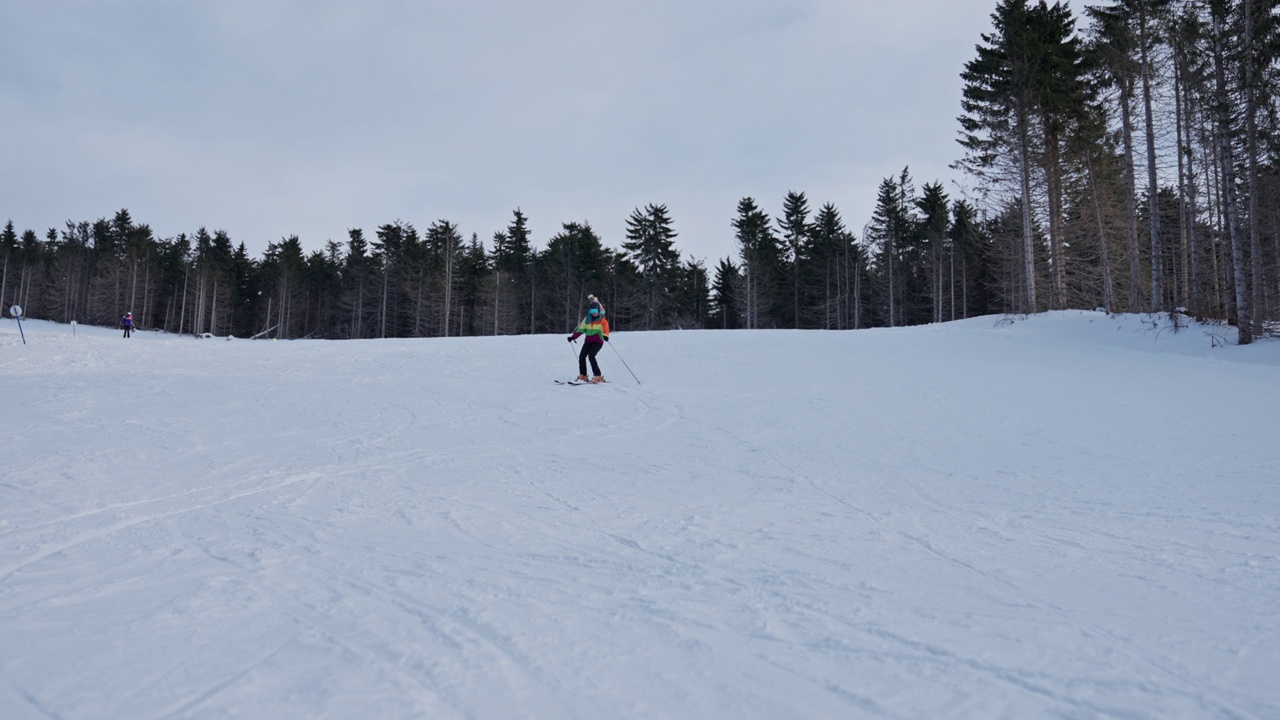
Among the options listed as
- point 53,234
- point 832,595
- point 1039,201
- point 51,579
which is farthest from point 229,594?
point 53,234

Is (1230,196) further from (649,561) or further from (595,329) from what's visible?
(649,561)

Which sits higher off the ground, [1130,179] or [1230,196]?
[1130,179]

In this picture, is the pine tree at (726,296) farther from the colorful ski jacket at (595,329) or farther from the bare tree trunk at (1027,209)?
the colorful ski jacket at (595,329)

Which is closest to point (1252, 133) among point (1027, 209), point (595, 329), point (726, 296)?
point (1027, 209)

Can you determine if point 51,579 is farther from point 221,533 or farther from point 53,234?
point 53,234

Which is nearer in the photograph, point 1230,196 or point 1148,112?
point 1230,196

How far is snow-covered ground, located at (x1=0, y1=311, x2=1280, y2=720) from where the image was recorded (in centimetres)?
228

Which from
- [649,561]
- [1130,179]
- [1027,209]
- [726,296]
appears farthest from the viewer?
[726,296]

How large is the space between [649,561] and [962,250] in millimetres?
47984

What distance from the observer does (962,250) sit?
44.1 meters

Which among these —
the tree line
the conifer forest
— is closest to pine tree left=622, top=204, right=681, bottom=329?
the conifer forest

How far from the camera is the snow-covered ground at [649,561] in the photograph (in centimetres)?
228

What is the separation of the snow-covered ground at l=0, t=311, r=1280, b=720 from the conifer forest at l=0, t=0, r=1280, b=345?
11.5 m

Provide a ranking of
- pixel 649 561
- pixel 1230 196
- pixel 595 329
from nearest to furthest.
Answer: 1. pixel 649 561
2. pixel 595 329
3. pixel 1230 196
